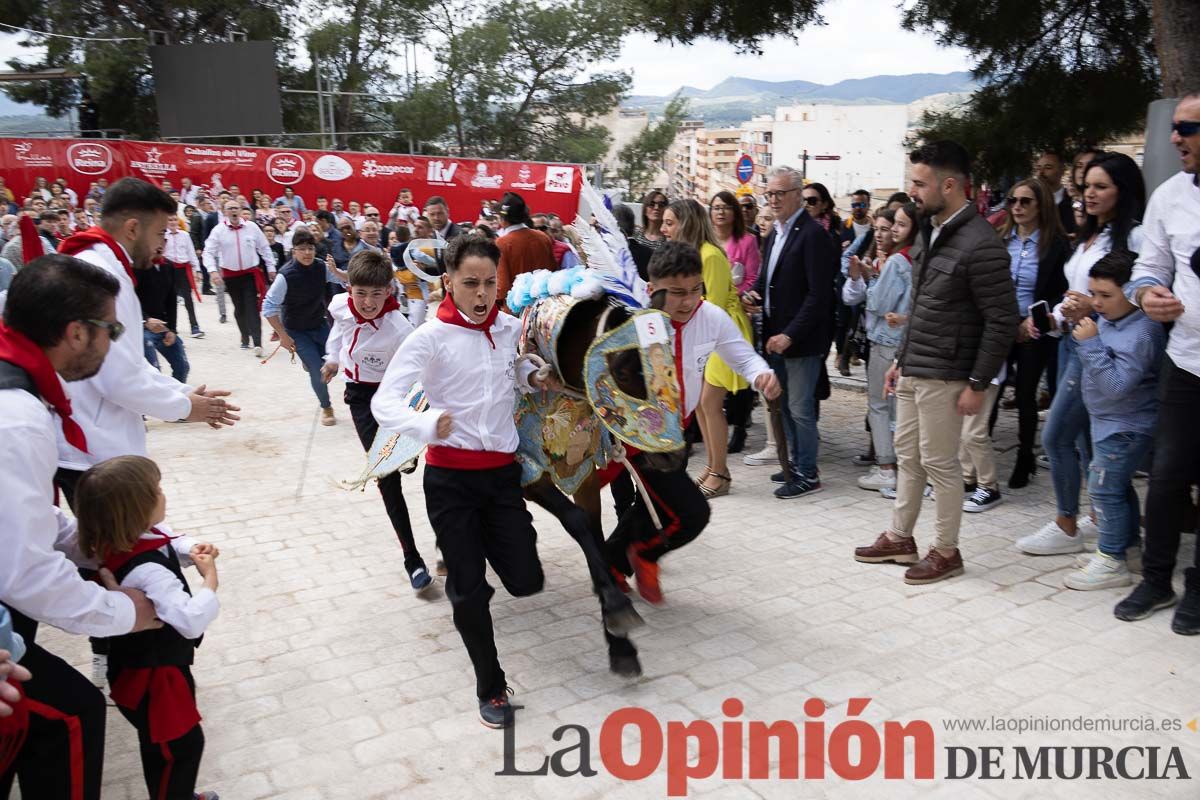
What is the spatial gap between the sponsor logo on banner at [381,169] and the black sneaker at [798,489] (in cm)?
1755

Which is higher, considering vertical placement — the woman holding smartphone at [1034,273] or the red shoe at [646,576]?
the woman holding smartphone at [1034,273]

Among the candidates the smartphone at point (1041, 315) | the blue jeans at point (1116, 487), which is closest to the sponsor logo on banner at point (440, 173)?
the smartphone at point (1041, 315)

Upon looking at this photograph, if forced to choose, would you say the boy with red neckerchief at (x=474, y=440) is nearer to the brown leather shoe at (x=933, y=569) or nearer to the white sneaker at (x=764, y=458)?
the brown leather shoe at (x=933, y=569)

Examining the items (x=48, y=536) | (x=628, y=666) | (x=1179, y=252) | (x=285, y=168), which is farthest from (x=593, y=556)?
(x=285, y=168)

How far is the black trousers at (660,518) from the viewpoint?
434 cm

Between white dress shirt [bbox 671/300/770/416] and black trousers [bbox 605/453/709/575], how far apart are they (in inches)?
17.3

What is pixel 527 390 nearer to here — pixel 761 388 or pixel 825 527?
pixel 761 388

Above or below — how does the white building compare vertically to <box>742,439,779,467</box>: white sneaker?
above

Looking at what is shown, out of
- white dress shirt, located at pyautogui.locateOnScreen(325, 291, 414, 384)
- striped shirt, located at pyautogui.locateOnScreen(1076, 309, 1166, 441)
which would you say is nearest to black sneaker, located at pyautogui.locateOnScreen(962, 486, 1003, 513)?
striped shirt, located at pyautogui.locateOnScreen(1076, 309, 1166, 441)

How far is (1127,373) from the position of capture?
14.8 ft

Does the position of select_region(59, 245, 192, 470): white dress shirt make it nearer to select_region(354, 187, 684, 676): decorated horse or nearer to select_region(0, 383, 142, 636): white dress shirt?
select_region(0, 383, 142, 636): white dress shirt

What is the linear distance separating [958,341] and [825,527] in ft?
5.63

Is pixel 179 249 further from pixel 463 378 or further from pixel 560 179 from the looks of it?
pixel 463 378

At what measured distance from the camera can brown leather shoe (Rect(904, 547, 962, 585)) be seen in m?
4.89
